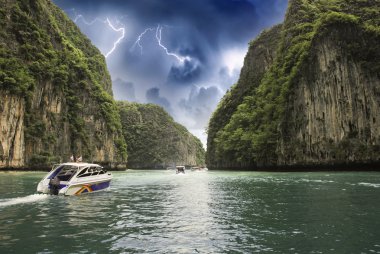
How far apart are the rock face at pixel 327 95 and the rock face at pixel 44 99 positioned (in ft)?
165

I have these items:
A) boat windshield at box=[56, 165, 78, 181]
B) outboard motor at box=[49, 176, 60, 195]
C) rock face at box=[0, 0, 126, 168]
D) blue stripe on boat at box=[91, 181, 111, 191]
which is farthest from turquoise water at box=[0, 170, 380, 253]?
rock face at box=[0, 0, 126, 168]

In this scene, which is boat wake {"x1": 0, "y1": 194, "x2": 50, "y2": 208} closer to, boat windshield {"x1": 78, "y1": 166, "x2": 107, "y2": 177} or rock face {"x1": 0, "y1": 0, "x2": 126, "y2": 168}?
boat windshield {"x1": 78, "y1": 166, "x2": 107, "y2": 177}

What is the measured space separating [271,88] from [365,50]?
88.4 ft

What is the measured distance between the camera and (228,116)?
4904 inches

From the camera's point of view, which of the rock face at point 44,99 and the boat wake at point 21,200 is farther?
the rock face at point 44,99

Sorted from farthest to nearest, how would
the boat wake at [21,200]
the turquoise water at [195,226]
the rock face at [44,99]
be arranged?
the rock face at [44,99]
the boat wake at [21,200]
the turquoise water at [195,226]

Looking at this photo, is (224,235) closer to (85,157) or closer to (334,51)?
(334,51)

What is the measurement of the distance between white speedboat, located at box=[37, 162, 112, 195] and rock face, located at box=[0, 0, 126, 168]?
43.2m

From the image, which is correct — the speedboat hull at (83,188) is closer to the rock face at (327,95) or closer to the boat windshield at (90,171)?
the boat windshield at (90,171)

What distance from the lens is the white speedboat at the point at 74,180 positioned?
26.2m

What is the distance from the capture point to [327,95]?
69312mm

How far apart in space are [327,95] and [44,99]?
65031mm

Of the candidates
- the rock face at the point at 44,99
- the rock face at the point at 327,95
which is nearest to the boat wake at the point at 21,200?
the rock face at the point at 44,99

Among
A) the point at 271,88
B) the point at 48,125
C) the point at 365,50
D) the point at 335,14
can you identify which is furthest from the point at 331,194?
the point at 48,125
